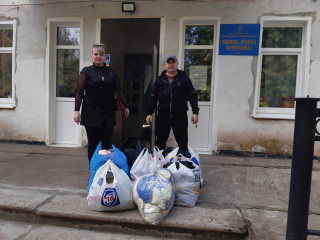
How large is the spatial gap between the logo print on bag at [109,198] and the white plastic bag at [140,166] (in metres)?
0.39

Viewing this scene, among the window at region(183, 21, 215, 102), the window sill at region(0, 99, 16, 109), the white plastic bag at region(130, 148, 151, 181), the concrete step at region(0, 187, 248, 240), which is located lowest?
the concrete step at region(0, 187, 248, 240)

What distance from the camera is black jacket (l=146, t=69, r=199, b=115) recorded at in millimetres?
3518

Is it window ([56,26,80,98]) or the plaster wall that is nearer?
the plaster wall

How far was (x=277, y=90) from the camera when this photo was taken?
17.7 feet

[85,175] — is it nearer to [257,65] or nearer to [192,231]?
[192,231]

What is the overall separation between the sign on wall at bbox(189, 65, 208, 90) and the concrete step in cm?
319

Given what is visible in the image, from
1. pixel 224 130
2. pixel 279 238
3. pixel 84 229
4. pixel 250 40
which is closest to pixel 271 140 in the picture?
pixel 224 130

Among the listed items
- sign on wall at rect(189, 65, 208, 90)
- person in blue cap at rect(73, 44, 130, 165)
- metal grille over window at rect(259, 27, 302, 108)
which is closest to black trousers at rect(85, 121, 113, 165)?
person in blue cap at rect(73, 44, 130, 165)

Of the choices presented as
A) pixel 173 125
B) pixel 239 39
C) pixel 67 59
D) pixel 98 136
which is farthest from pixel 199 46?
pixel 98 136

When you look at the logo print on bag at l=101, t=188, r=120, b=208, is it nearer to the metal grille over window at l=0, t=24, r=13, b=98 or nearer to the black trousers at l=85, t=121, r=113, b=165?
the black trousers at l=85, t=121, r=113, b=165

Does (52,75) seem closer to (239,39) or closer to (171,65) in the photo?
(171,65)

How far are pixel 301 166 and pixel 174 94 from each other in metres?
1.96

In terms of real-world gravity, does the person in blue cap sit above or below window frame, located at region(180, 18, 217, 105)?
below

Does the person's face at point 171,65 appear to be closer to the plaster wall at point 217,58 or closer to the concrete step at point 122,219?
the concrete step at point 122,219
